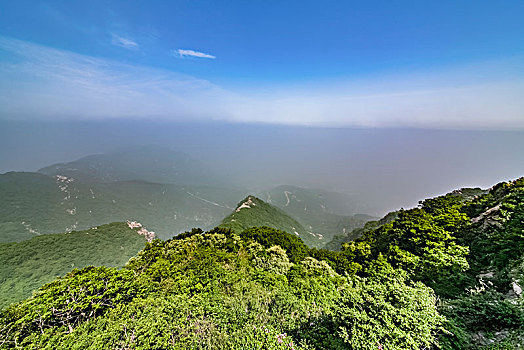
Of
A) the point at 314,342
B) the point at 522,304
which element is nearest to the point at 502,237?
the point at 522,304

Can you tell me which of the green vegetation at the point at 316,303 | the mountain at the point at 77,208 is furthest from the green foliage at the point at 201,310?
the mountain at the point at 77,208

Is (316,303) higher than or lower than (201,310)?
lower

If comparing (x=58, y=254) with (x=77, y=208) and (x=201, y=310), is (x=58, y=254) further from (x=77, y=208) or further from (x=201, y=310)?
(x=77, y=208)

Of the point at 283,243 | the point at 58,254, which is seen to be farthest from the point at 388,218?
the point at 58,254

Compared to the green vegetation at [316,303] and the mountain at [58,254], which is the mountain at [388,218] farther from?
the mountain at [58,254]

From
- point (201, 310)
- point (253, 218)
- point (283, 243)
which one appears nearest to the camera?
point (201, 310)

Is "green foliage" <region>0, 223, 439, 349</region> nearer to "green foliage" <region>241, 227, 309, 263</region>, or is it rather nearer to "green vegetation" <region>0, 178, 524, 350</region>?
"green vegetation" <region>0, 178, 524, 350</region>

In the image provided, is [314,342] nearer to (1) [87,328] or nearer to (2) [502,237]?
(1) [87,328]
